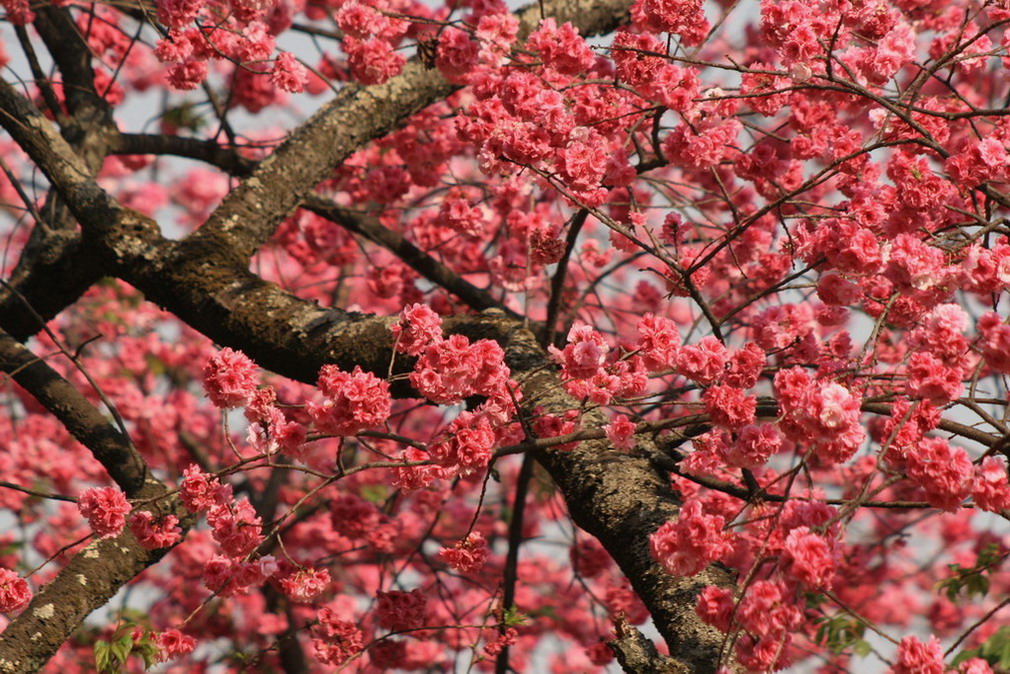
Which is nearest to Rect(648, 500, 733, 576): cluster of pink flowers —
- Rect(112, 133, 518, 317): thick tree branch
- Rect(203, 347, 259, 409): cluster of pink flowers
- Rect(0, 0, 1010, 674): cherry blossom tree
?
Rect(0, 0, 1010, 674): cherry blossom tree

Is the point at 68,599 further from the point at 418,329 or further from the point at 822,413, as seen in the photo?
the point at 822,413

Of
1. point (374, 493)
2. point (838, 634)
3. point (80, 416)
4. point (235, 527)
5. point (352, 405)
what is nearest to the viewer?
point (352, 405)

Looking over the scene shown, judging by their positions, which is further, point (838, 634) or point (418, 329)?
point (838, 634)

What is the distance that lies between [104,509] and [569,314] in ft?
7.87

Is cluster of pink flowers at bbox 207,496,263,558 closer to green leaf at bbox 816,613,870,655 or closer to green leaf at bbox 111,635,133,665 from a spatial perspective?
green leaf at bbox 111,635,133,665

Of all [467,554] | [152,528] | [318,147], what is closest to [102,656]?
[152,528]

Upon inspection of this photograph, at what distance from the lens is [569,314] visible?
5152mm

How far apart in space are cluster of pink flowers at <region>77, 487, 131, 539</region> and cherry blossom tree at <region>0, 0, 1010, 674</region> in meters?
0.01

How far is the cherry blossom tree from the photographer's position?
288cm

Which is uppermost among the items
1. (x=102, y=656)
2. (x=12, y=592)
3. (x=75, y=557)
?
(x=75, y=557)

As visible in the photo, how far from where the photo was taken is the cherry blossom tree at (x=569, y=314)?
9.44ft

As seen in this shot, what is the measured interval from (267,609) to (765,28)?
5.46 meters

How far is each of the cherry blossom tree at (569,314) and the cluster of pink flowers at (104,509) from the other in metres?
0.01

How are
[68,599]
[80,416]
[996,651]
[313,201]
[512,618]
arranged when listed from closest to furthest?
[512,618] → [68,599] → [80,416] → [996,651] → [313,201]
